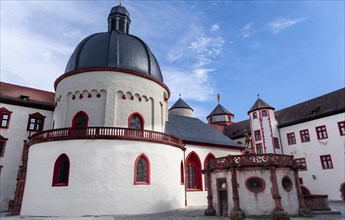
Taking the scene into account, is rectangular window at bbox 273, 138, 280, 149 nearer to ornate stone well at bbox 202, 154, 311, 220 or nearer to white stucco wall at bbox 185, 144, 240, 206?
white stucco wall at bbox 185, 144, 240, 206

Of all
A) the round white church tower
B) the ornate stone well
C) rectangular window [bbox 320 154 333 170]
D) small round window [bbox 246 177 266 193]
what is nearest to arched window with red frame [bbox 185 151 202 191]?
the round white church tower

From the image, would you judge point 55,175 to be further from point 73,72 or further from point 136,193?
point 73,72

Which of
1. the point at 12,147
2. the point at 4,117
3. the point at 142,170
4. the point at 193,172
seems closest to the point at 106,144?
the point at 142,170

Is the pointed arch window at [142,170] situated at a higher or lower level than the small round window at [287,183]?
higher

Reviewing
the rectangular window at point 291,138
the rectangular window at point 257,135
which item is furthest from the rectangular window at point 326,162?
the rectangular window at point 257,135

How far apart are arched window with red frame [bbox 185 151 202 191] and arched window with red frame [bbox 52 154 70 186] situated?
10.9 m

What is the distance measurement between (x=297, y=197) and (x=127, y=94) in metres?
13.7

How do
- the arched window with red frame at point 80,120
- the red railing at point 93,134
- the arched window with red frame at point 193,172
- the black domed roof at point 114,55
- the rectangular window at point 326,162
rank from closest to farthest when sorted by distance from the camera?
the red railing at point 93,134 → the arched window with red frame at point 80,120 → the black domed roof at point 114,55 → the arched window with red frame at point 193,172 → the rectangular window at point 326,162

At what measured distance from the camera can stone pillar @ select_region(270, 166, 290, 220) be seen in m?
11.8

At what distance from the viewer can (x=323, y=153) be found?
27.1 metres

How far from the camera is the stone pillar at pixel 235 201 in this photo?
40.6ft

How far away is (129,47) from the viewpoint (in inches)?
829

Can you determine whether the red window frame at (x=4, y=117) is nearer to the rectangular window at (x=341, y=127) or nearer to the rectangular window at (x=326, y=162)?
the rectangular window at (x=326, y=162)

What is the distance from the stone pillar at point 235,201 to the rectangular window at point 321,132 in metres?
19.9
